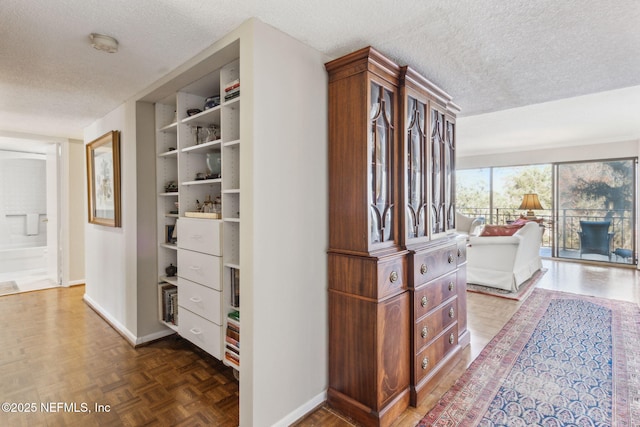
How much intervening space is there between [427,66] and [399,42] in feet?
1.43

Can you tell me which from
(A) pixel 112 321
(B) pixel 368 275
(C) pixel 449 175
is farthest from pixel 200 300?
(C) pixel 449 175

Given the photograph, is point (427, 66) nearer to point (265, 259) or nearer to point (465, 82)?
point (465, 82)

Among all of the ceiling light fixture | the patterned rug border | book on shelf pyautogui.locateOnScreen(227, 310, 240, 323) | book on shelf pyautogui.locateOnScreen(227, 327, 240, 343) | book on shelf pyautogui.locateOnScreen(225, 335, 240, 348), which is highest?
the ceiling light fixture

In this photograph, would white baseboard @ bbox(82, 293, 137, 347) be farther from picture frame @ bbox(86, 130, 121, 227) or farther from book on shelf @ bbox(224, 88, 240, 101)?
book on shelf @ bbox(224, 88, 240, 101)

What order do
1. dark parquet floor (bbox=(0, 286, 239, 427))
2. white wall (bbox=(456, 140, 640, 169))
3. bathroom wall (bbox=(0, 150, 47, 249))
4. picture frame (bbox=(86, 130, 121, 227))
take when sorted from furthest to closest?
bathroom wall (bbox=(0, 150, 47, 249))
white wall (bbox=(456, 140, 640, 169))
picture frame (bbox=(86, 130, 121, 227))
dark parquet floor (bbox=(0, 286, 239, 427))

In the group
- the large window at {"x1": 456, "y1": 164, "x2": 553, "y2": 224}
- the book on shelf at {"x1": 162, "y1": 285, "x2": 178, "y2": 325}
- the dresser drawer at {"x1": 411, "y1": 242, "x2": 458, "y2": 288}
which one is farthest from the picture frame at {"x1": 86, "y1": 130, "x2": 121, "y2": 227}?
the large window at {"x1": 456, "y1": 164, "x2": 553, "y2": 224}

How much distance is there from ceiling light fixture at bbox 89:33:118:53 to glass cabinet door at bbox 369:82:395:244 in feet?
4.99

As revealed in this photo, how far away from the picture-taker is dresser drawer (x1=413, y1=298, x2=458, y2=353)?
2.06 meters

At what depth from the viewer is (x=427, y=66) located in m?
2.24

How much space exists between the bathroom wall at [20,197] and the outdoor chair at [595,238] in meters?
10.7

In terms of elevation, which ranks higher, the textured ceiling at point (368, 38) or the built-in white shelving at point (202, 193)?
the textured ceiling at point (368, 38)

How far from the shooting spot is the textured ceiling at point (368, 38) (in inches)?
61.1

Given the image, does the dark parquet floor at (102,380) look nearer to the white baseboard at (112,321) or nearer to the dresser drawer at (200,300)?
the white baseboard at (112,321)

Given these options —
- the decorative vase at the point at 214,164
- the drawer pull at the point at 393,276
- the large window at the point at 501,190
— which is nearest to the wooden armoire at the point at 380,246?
the drawer pull at the point at 393,276
